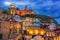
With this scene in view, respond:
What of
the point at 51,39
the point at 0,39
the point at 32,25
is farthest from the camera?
the point at 32,25

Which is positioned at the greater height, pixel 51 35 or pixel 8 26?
pixel 8 26

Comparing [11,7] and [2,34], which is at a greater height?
[11,7]

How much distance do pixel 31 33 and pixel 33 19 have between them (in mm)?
12499

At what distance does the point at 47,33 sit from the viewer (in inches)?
1576

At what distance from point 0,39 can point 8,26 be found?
2.74 m

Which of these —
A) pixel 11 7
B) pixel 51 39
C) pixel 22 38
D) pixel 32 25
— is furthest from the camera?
pixel 11 7

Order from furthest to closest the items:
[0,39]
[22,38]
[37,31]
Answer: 1. [37,31]
2. [22,38]
3. [0,39]

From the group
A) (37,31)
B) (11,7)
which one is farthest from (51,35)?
(11,7)

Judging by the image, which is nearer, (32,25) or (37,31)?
(37,31)

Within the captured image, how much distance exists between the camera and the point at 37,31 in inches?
1636

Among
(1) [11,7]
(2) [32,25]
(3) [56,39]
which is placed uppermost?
(1) [11,7]

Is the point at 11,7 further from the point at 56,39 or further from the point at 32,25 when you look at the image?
the point at 56,39

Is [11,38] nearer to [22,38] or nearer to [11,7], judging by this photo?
[22,38]

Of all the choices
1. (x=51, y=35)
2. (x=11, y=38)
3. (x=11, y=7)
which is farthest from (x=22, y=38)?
(x=11, y=7)
